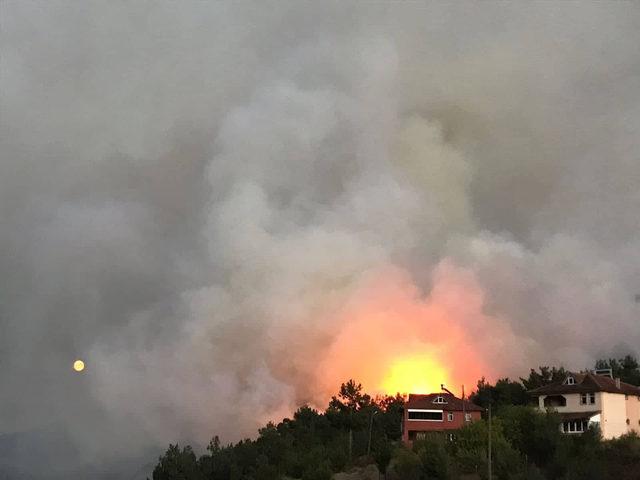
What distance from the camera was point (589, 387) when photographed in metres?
101

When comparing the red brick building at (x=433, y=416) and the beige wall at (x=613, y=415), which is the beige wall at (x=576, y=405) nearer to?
the beige wall at (x=613, y=415)

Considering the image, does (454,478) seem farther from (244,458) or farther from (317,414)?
(317,414)

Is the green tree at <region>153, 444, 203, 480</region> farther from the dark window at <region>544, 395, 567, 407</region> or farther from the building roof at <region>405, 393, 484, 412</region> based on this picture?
the dark window at <region>544, 395, 567, 407</region>

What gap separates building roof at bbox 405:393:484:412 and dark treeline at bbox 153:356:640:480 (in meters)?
5.37

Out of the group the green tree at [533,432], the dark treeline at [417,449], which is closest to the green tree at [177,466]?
the dark treeline at [417,449]

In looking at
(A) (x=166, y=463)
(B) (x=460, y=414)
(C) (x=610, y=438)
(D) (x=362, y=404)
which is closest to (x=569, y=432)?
(C) (x=610, y=438)

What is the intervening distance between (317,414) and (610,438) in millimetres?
65583

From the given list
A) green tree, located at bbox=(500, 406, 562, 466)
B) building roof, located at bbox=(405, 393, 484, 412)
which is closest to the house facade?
green tree, located at bbox=(500, 406, 562, 466)

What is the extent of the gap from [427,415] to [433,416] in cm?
95

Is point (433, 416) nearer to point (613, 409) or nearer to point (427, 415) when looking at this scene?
point (427, 415)

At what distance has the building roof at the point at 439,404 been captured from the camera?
377 ft

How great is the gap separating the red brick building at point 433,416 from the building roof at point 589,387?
11.9m

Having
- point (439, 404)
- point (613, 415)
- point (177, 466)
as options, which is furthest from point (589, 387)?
A: point (177, 466)

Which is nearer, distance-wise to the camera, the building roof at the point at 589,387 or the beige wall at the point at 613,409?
the beige wall at the point at 613,409
